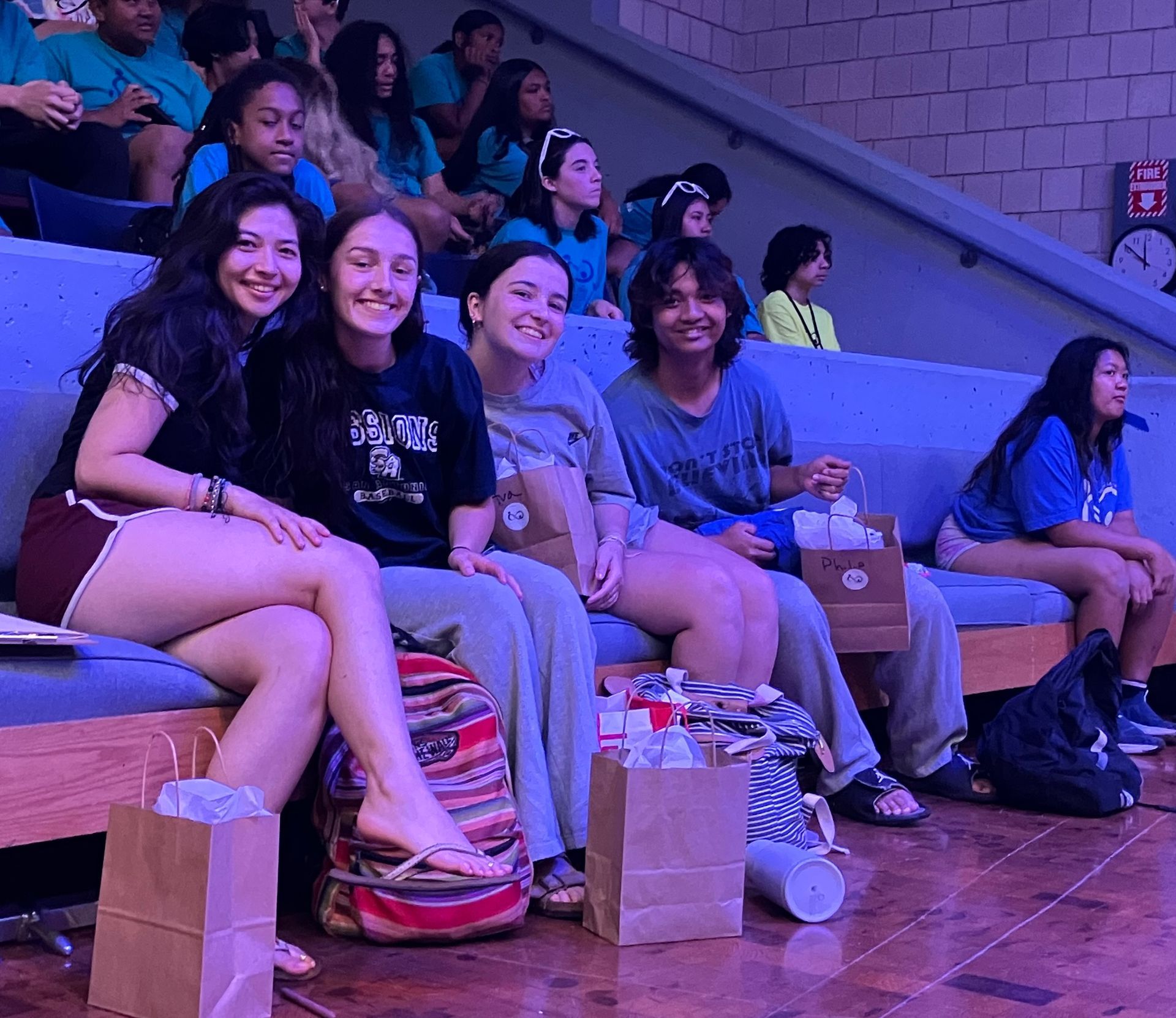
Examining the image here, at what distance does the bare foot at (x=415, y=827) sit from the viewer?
2002 mm

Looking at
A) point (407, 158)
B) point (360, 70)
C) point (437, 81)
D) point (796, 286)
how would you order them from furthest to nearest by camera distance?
point (437, 81)
point (796, 286)
point (407, 158)
point (360, 70)

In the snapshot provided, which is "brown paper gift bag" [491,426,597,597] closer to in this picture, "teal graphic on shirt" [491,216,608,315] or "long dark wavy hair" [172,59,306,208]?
"long dark wavy hair" [172,59,306,208]

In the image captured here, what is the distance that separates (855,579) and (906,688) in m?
0.28

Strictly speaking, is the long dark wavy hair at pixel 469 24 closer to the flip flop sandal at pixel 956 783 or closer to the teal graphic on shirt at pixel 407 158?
the teal graphic on shirt at pixel 407 158

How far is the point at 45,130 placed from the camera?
3.44 metres

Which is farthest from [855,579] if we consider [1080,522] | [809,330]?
[809,330]

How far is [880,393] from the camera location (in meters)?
4.76

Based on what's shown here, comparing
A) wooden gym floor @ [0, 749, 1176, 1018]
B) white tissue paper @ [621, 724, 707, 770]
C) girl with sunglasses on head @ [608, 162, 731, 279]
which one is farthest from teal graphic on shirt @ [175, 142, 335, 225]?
girl with sunglasses on head @ [608, 162, 731, 279]

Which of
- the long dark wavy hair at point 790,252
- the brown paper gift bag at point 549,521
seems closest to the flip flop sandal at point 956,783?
the brown paper gift bag at point 549,521

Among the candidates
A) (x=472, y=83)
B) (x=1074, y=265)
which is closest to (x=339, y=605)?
(x=472, y=83)

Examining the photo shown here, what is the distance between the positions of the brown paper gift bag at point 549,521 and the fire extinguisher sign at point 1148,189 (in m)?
4.63

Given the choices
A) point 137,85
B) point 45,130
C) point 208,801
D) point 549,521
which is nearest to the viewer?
point 208,801

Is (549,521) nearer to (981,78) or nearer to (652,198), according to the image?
(652,198)

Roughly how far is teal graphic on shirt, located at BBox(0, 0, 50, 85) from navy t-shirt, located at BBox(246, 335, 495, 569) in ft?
5.85
